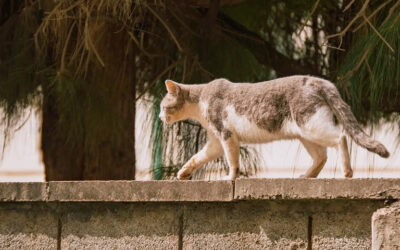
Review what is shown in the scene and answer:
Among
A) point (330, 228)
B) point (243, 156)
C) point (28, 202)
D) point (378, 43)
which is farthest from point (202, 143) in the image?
point (330, 228)

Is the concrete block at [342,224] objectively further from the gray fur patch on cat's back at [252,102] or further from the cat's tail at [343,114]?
the gray fur patch on cat's back at [252,102]

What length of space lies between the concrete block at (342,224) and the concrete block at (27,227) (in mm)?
897

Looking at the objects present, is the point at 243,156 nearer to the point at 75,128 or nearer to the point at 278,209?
the point at 75,128

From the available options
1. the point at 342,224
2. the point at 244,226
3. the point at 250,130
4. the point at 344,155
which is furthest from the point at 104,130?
the point at 342,224

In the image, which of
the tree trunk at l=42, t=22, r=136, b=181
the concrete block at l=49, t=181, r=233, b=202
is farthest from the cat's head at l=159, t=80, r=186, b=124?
the tree trunk at l=42, t=22, r=136, b=181

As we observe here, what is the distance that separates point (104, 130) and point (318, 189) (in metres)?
1.65

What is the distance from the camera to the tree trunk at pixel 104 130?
13.0 ft

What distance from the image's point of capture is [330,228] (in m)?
2.49

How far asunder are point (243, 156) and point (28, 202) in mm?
A: 1415

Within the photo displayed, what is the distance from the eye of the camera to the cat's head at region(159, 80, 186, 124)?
3.02 meters

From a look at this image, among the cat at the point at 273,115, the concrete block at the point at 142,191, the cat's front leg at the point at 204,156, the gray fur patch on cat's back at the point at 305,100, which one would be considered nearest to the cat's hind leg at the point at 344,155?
the cat at the point at 273,115

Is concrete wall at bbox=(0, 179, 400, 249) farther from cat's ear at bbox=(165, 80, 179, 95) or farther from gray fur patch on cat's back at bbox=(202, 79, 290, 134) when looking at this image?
cat's ear at bbox=(165, 80, 179, 95)

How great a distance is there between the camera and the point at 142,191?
270 centimetres

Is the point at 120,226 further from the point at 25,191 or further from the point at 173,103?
the point at 173,103
